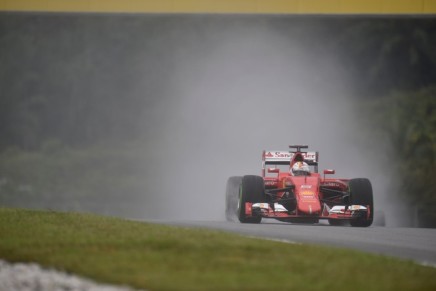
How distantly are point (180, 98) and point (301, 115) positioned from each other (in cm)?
414

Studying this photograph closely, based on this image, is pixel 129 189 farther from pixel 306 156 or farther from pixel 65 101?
pixel 306 156

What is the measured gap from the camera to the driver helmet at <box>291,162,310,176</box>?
2148 centimetres

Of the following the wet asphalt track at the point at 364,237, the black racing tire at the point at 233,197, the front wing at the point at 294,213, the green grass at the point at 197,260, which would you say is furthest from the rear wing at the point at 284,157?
the green grass at the point at 197,260

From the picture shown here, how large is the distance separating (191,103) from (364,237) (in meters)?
23.4

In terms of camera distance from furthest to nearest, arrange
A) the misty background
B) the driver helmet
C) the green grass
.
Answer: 1. the misty background
2. the driver helmet
3. the green grass

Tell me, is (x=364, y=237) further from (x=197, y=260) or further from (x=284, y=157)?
(x=284, y=157)

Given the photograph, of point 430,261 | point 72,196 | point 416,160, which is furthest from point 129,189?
point 430,261

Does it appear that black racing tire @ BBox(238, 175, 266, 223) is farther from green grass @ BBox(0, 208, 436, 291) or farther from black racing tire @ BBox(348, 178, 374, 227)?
green grass @ BBox(0, 208, 436, 291)

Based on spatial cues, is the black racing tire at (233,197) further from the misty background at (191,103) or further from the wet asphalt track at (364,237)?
the misty background at (191,103)

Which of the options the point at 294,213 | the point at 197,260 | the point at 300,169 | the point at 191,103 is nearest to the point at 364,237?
the point at 294,213

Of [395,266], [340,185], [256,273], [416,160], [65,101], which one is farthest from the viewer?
[65,101]

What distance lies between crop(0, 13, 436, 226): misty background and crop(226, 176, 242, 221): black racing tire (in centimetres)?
1261

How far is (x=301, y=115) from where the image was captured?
39875 millimetres

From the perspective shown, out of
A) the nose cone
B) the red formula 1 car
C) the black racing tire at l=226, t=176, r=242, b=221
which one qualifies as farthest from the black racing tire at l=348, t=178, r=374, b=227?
the black racing tire at l=226, t=176, r=242, b=221
